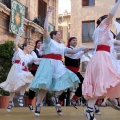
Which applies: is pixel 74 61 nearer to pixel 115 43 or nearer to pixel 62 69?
pixel 62 69

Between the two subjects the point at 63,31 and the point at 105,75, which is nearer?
the point at 105,75

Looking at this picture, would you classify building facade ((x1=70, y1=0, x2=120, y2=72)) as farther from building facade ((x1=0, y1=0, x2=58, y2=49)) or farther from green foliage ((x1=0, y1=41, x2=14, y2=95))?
green foliage ((x1=0, y1=41, x2=14, y2=95))

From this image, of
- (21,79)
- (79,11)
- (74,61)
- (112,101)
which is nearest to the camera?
(112,101)

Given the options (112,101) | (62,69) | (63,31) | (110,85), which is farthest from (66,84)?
(63,31)

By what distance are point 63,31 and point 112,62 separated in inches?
1139

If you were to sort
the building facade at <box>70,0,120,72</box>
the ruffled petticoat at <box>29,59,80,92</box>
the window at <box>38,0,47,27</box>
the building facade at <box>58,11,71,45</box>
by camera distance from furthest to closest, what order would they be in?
the building facade at <box>58,11,71,45</box> → the building facade at <box>70,0,120,72</box> → the window at <box>38,0,47,27</box> → the ruffled petticoat at <box>29,59,80,92</box>

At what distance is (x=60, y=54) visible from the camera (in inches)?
252

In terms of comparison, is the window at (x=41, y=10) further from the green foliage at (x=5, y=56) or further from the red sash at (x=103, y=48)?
the red sash at (x=103, y=48)

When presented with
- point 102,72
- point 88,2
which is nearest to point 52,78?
point 102,72

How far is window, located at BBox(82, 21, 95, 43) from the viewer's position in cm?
2550

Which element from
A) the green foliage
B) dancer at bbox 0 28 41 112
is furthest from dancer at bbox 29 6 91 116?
the green foliage

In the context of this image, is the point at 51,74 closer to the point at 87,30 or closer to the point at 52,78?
the point at 52,78

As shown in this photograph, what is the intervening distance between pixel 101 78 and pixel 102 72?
96 mm

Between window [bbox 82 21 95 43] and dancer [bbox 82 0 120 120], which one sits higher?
window [bbox 82 21 95 43]
